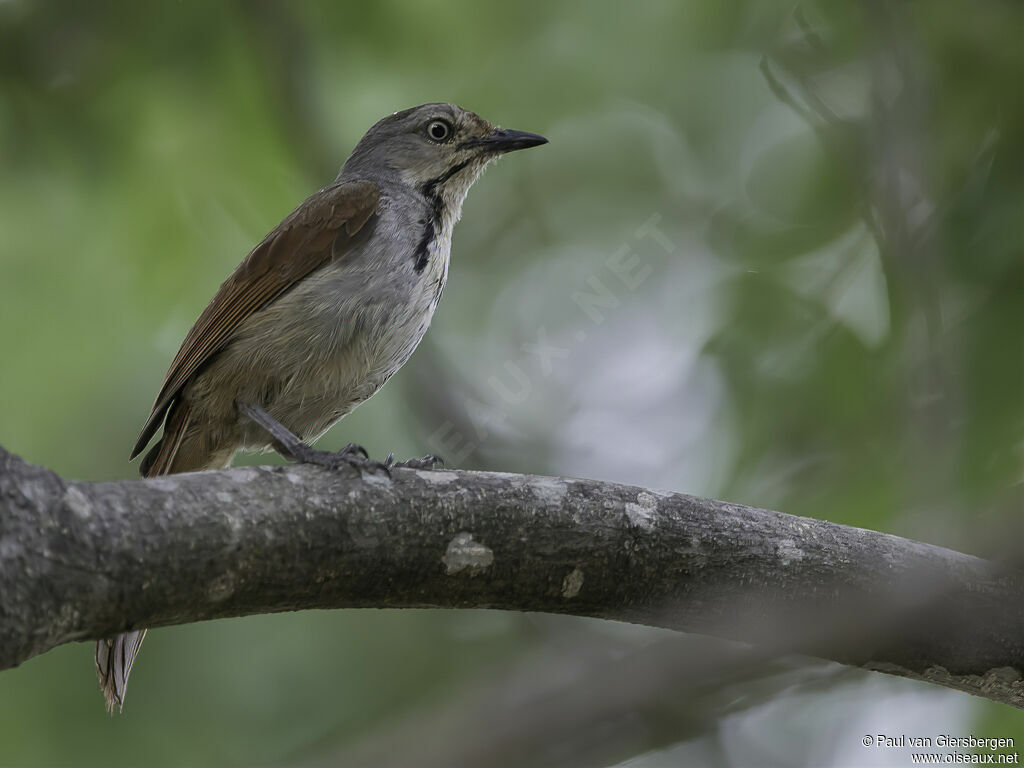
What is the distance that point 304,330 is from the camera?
4223 millimetres

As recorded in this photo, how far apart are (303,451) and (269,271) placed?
103 centimetres

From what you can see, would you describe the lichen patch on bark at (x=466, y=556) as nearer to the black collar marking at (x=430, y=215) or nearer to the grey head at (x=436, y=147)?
the black collar marking at (x=430, y=215)

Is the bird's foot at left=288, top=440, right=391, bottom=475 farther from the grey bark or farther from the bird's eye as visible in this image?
the bird's eye

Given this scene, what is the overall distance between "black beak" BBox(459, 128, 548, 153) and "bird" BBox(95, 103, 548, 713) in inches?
26.6

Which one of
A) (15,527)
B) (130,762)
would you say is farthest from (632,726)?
(130,762)

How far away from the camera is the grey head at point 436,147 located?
16.5ft

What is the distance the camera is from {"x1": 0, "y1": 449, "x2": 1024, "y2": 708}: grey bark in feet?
7.64

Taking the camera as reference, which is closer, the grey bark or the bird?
the grey bark

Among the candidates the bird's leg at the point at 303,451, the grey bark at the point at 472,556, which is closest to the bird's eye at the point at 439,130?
the bird's leg at the point at 303,451

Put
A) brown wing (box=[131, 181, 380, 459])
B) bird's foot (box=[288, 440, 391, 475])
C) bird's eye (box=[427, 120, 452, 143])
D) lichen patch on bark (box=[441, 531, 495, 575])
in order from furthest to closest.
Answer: bird's eye (box=[427, 120, 452, 143]) < brown wing (box=[131, 181, 380, 459]) < bird's foot (box=[288, 440, 391, 475]) < lichen patch on bark (box=[441, 531, 495, 575])

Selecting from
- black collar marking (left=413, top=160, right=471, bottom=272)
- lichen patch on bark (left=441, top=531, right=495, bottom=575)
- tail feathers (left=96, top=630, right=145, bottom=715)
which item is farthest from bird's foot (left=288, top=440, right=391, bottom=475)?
black collar marking (left=413, top=160, right=471, bottom=272)

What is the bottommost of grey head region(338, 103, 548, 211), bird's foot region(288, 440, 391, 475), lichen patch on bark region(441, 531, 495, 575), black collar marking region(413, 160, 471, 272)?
lichen patch on bark region(441, 531, 495, 575)

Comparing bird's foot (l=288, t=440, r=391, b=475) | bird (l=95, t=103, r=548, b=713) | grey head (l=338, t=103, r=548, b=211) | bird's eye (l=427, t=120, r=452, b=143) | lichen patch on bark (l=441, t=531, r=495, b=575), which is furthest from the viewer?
bird's eye (l=427, t=120, r=452, b=143)

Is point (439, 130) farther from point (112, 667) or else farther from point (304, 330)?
point (112, 667)
